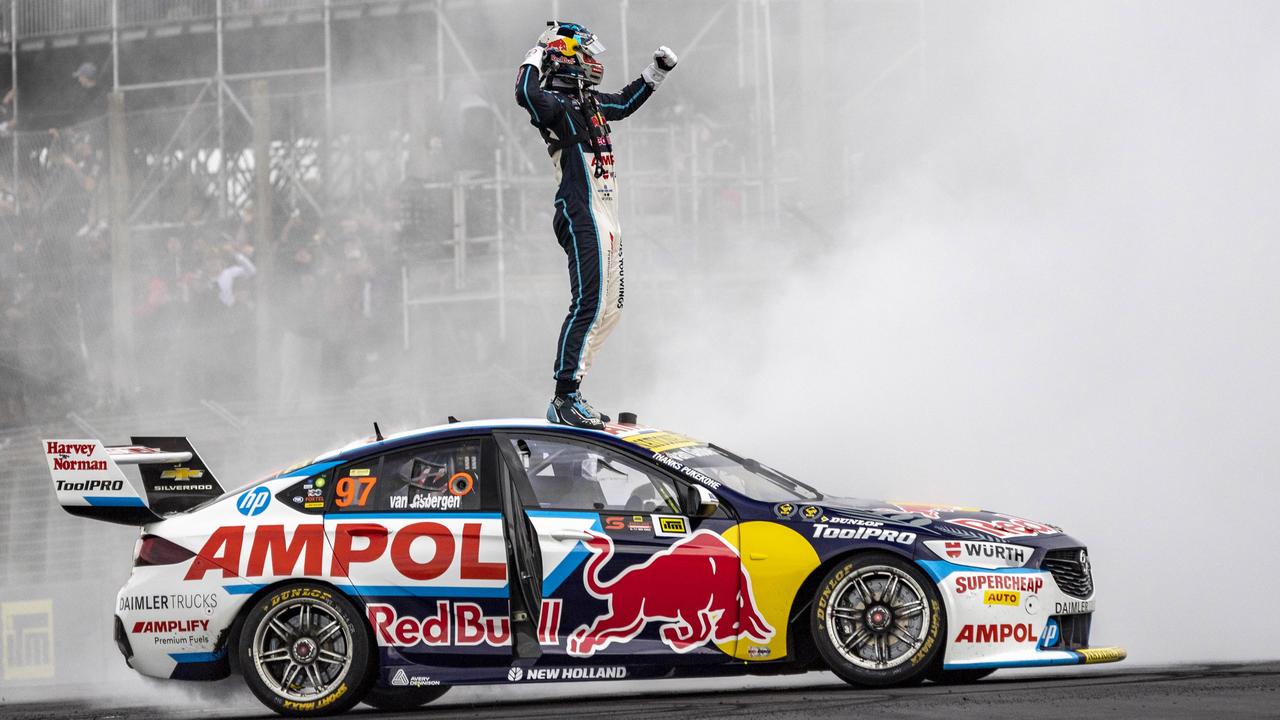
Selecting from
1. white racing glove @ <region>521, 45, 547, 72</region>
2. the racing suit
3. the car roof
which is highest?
white racing glove @ <region>521, 45, 547, 72</region>

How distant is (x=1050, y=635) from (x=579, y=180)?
298cm

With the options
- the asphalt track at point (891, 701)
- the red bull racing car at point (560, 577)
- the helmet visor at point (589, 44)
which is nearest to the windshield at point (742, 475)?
the red bull racing car at point (560, 577)

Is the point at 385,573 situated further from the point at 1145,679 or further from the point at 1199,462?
the point at 1199,462

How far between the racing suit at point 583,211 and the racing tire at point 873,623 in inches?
71.9

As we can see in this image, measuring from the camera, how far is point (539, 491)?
675cm

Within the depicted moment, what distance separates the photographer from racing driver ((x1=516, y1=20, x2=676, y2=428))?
303 inches

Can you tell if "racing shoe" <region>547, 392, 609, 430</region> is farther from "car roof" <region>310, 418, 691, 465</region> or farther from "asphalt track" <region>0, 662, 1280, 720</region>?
"asphalt track" <region>0, 662, 1280, 720</region>

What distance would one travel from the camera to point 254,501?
273 inches

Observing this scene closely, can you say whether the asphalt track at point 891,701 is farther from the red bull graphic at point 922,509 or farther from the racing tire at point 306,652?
the red bull graphic at point 922,509

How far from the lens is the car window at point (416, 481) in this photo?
22.3 feet

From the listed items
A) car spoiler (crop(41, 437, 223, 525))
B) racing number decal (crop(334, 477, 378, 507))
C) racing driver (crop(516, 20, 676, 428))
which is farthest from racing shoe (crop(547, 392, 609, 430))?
car spoiler (crop(41, 437, 223, 525))

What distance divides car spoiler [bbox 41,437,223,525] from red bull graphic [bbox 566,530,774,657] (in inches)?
74.2

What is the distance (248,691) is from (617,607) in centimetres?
173

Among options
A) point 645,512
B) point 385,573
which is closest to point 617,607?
point 645,512
